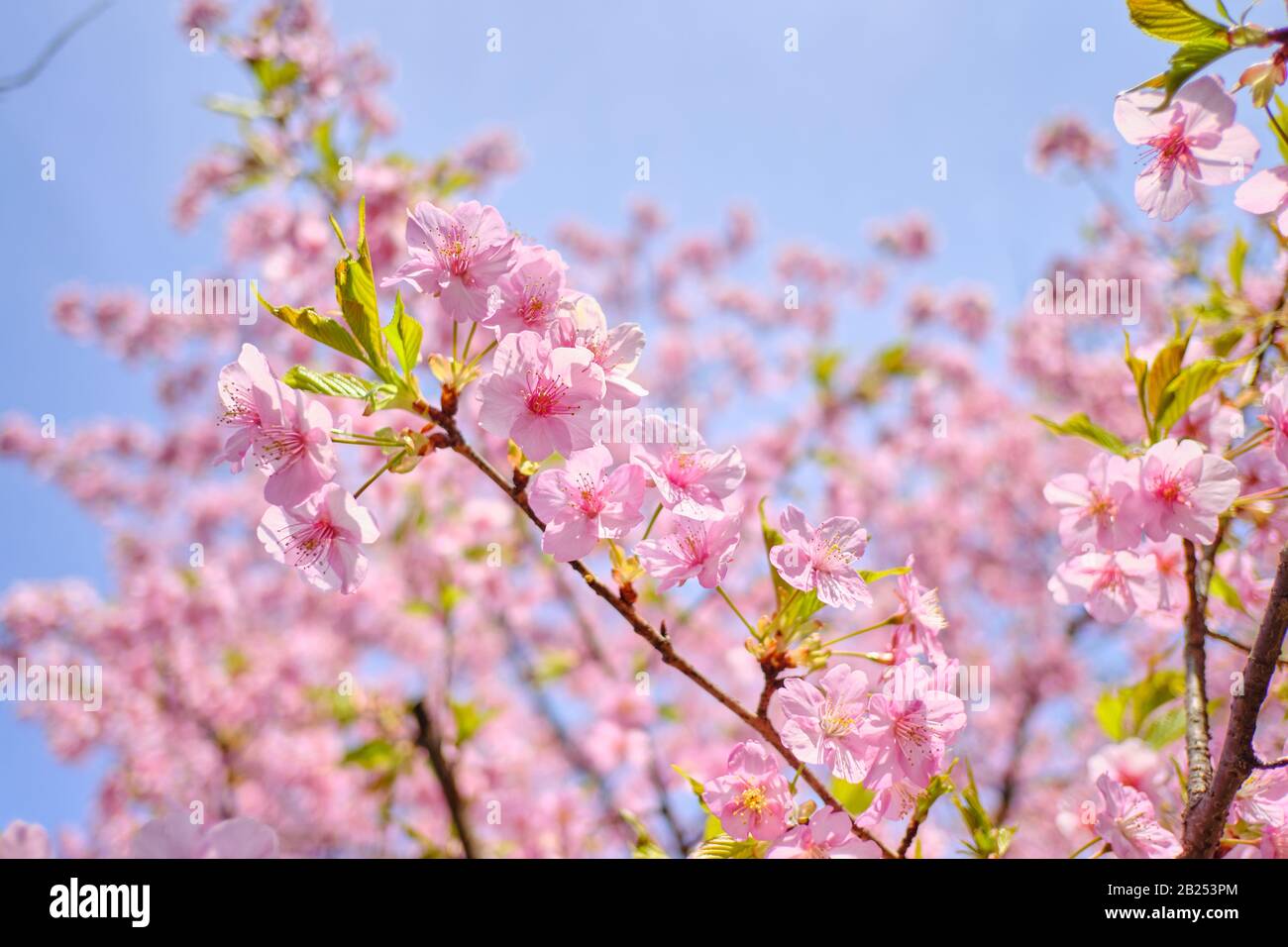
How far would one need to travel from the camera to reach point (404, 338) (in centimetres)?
114

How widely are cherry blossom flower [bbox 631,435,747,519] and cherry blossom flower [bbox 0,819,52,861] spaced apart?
2.93 ft

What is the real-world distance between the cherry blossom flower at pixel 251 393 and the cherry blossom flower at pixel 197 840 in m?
0.45

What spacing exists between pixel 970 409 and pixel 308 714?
290 inches

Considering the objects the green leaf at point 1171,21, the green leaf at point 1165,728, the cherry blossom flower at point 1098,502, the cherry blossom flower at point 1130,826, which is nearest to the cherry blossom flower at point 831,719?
the cherry blossom flower at point 1130,826

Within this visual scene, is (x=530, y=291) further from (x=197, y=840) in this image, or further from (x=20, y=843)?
(x=20, y=843)

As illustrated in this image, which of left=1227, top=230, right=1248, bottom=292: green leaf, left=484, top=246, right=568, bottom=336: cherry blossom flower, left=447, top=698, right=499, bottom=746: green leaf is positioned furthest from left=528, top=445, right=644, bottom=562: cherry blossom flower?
left=447, top=698, right=499, bottom=746: green leaf

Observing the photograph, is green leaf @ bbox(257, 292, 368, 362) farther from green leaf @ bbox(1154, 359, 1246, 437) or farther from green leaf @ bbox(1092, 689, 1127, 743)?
green leaf @ bbox(1092, 689, 1127, 743)

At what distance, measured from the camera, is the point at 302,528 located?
3.68 feet

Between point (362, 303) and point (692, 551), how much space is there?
1.94 ft

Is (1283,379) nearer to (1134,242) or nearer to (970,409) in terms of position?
(1134,242)

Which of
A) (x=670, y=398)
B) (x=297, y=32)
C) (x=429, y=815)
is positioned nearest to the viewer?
(x=297, y=32)

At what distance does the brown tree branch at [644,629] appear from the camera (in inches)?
42.1

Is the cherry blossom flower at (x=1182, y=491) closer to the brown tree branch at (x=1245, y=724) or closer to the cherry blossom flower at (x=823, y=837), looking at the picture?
the brown tree branch at (x=1245, y=724)
